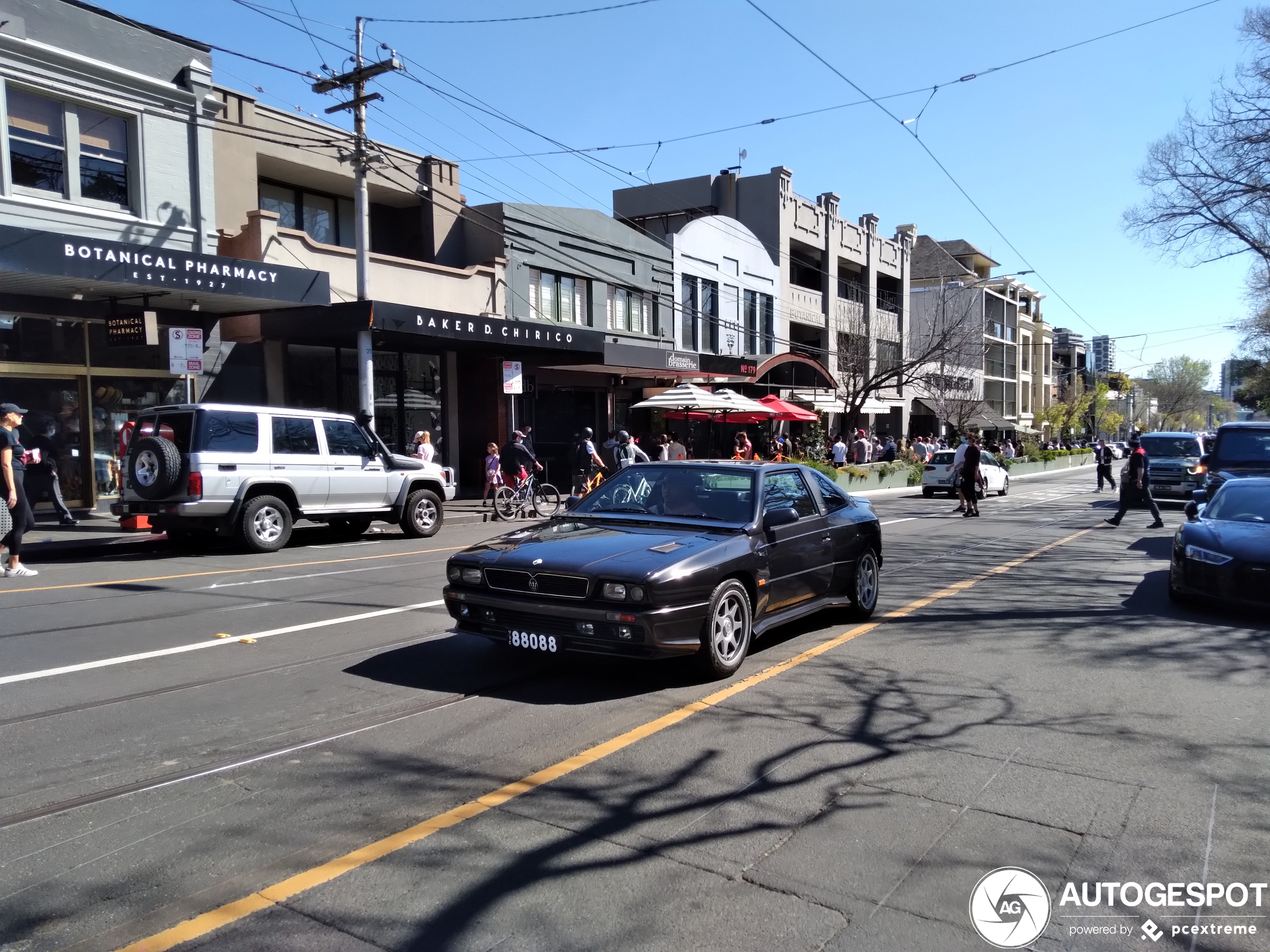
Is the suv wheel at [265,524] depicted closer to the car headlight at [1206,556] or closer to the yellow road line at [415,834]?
the yellow road line at [415,834]

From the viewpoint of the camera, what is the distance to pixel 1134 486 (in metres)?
19.6

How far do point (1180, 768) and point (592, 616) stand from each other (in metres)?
3.30

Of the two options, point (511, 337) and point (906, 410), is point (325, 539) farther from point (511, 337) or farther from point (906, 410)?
point (906, 410)

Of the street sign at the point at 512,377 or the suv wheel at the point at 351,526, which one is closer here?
the suv wheel at the point at 351,526

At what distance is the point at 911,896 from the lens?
3.45m

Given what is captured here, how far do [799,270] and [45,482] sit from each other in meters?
34.5

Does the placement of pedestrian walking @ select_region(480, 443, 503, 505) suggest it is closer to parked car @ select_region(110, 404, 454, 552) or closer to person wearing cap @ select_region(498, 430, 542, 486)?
person wearing cap @ select_region(498, 430, 542, 486)

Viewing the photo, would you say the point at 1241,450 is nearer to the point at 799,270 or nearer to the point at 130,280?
the point at 130,280

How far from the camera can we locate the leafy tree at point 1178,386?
108 metres

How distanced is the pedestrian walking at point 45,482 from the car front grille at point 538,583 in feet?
38.0

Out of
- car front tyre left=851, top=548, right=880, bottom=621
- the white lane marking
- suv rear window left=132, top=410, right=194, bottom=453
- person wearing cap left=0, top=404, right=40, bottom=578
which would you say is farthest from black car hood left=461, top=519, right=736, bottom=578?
suv rear window left=132, top=410, right=194, bottom=453

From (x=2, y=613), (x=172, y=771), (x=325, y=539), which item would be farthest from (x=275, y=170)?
(x=172, y=771)

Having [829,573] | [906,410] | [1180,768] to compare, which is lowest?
[1180,768]

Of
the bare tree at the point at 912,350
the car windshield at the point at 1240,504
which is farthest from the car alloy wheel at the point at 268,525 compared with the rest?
the bare tree at the point at 912,350
